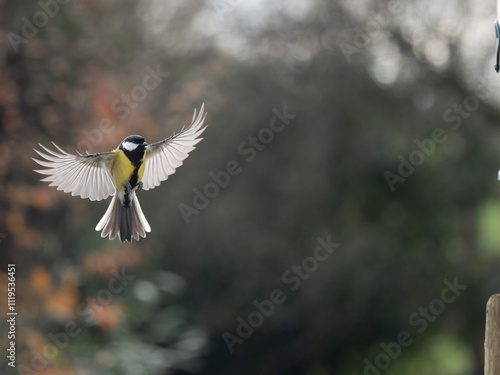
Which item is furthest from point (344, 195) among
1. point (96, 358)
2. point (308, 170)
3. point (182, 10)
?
point (96, 358)

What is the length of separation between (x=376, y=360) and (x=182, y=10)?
3.78 m

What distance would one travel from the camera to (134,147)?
812 millimetres

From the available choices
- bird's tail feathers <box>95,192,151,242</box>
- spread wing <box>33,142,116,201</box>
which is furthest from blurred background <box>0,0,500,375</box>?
bird's tail feathers <box>95,192,151,242</box>

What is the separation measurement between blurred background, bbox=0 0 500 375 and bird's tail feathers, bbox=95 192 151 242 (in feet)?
14.3

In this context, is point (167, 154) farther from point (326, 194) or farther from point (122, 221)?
point (326, 194)

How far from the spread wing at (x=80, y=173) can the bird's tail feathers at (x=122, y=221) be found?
0.07 ft

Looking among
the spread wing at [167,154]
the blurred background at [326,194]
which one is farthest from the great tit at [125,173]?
the blurred background at [326,194]

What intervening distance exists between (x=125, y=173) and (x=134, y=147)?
0.13ft

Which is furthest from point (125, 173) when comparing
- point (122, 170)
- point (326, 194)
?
point (326, 194)

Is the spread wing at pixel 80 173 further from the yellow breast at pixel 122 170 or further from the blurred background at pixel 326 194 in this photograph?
the blurred background at pixel 326 194

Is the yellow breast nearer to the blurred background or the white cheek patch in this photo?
the white cheek patch

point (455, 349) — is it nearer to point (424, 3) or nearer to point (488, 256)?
point (488, 256)

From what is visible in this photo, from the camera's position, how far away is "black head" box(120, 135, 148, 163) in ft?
2.66

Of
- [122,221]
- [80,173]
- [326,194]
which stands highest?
[326,194]
